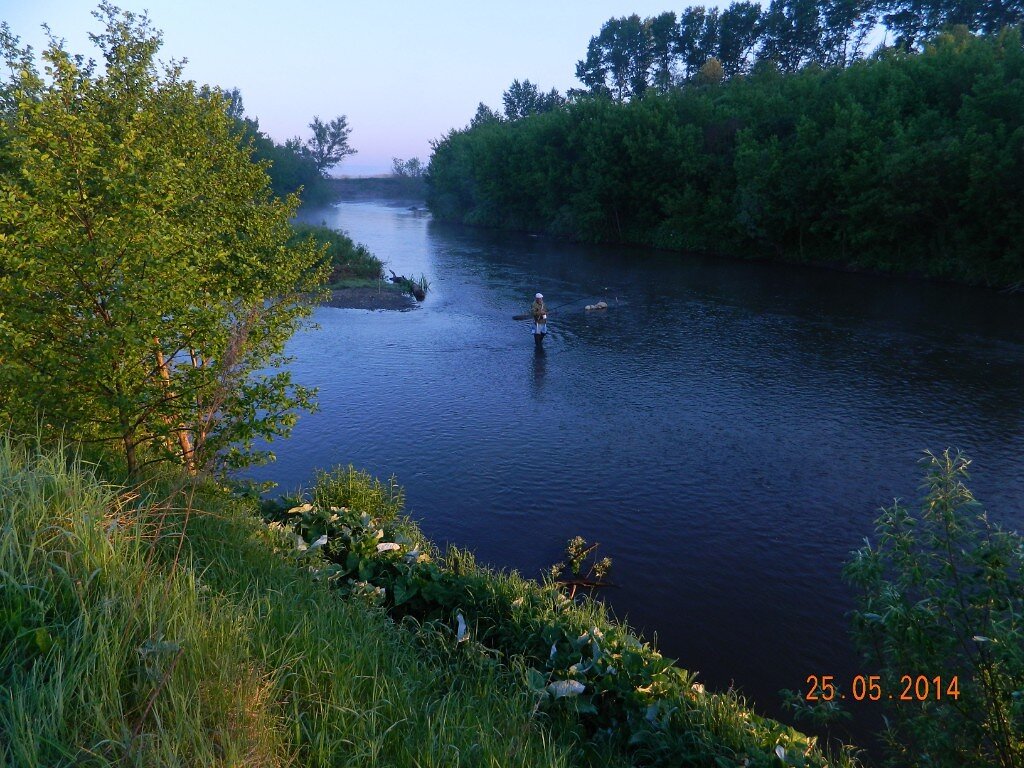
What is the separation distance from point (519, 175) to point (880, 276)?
53.6 metres

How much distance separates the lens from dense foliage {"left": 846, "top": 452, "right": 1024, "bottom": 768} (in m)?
7.16

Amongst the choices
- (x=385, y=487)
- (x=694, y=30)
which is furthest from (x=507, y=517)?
(x=694, y=30)

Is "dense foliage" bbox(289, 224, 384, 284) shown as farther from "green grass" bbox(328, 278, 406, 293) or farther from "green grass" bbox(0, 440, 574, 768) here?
"green grass" bbox(0, 440, 574, 768)

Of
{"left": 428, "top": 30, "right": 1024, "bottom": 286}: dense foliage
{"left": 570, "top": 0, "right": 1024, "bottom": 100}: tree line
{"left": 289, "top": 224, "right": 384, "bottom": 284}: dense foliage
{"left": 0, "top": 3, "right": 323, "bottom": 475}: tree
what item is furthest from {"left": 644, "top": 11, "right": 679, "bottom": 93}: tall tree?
{"left": 0, "top": 3, "right": 323, "bottom": 475}: tree

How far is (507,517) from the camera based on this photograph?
714 inches

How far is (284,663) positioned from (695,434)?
19567 mm

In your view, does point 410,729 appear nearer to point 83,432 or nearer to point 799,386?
point 83,432

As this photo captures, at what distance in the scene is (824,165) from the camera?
55.3 m

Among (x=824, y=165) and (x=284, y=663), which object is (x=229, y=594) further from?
(x=824, y=165)

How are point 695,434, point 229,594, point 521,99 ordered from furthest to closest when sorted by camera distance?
point 521,99 < point 695,434 < point 229,594

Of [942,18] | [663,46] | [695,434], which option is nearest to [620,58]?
[663,46]

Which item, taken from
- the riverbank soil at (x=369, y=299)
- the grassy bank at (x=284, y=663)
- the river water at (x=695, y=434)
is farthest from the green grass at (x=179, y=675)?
the riverbank soil at (x=369, y=299)

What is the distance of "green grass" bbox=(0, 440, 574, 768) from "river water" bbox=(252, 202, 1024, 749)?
765 cm

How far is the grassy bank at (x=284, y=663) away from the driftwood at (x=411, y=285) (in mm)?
39186
